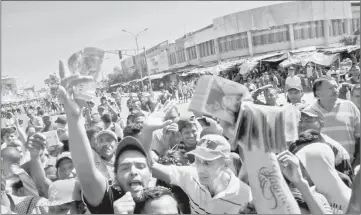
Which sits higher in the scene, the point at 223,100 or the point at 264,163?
the point at 223,100

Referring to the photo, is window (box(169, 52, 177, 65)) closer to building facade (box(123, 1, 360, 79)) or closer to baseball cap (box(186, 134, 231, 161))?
building facade (box(123, 1, 360, 79))

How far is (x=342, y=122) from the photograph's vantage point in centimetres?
306

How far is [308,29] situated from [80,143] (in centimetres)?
320

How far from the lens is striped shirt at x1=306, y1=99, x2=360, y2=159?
2992mm

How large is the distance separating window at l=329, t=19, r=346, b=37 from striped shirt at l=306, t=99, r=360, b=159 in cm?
70

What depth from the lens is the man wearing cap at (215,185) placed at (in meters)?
1.96

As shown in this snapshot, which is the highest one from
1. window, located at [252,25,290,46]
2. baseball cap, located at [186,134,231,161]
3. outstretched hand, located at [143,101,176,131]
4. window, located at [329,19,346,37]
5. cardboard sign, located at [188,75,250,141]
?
window, located at [252,25,290,46]

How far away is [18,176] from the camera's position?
8.87ft

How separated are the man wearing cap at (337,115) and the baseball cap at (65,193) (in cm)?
206

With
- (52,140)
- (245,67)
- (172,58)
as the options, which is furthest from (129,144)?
(172,58)

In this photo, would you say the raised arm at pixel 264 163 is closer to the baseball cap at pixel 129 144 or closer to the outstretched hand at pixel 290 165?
the outstretched hand at pixel 290 165

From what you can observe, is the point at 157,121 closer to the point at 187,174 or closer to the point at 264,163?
the point at 187,174

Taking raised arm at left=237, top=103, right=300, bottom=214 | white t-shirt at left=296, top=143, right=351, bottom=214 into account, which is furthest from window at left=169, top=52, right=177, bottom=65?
A: raised arm at left=237, top=103, right=300, bottom=214

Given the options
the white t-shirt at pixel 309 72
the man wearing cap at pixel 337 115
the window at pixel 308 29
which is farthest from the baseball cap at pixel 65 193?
the white t-shirt at pixel 309 72
